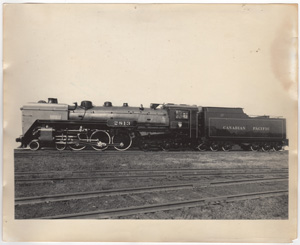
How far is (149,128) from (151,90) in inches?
136

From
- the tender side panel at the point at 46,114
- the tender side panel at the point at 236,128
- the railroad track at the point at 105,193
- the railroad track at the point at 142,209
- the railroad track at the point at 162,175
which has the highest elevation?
the tender side panel at the point at 46,114

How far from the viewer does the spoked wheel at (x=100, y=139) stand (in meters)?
9.08

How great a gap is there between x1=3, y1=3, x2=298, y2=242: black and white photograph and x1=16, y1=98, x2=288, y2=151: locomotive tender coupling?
79.9 inches

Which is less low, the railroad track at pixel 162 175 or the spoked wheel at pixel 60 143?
the spoked wheel at pixel 60 143

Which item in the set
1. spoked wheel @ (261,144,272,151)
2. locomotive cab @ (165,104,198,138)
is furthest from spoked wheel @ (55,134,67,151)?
spoked wheel @ (261,144,272,151)

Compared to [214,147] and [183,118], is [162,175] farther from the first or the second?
[214,147]

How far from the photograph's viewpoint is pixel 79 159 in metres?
7.48

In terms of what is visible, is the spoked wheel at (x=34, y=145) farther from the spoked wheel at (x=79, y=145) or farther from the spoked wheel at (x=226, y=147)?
the spoked wheel at (x=226, y=147)

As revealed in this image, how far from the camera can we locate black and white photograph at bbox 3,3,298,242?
16.2 ft

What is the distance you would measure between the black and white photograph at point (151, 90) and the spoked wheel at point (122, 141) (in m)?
2.35

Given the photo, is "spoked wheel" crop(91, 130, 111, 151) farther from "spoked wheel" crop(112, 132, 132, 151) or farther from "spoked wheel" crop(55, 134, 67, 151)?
"spoked wheel" crop(55, 134, 67, 151)

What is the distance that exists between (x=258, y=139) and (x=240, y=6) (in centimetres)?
660

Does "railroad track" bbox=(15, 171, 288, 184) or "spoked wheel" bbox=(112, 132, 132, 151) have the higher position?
"spoked wheel" bbox=(112, 132, 132, 151)

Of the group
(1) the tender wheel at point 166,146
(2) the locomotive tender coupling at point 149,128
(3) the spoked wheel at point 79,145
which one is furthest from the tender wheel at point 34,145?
(1) the tender wheel at point 166,146
